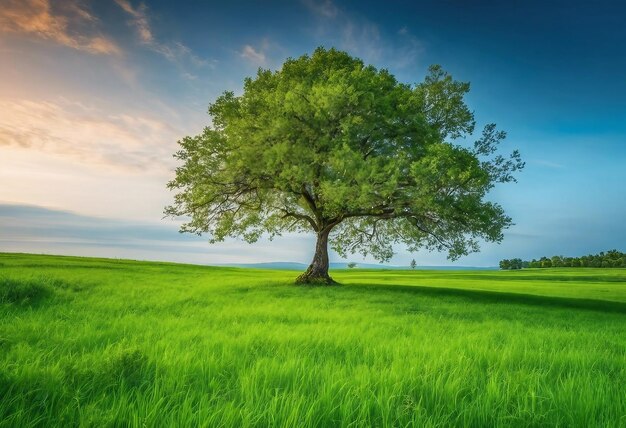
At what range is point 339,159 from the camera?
23.3 metres

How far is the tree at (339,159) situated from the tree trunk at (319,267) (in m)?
0.09

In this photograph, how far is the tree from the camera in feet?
77.8

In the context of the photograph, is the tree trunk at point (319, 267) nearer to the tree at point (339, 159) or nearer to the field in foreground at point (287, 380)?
the tree at point (339, 159)

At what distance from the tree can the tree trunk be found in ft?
0.29

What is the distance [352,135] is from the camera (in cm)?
2630

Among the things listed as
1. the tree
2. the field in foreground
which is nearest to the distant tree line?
the tree

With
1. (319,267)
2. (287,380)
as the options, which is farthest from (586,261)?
(287,380)

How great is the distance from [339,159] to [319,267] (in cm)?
1066

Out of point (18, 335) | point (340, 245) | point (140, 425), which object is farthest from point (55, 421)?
point (340, 245)

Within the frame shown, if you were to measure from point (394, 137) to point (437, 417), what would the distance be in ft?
85.3

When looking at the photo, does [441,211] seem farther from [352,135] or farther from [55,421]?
[55,421]

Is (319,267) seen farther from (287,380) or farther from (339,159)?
(287,380)

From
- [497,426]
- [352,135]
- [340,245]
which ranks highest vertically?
[352,135]

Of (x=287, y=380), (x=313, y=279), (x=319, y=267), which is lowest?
(x=313, y=279)
